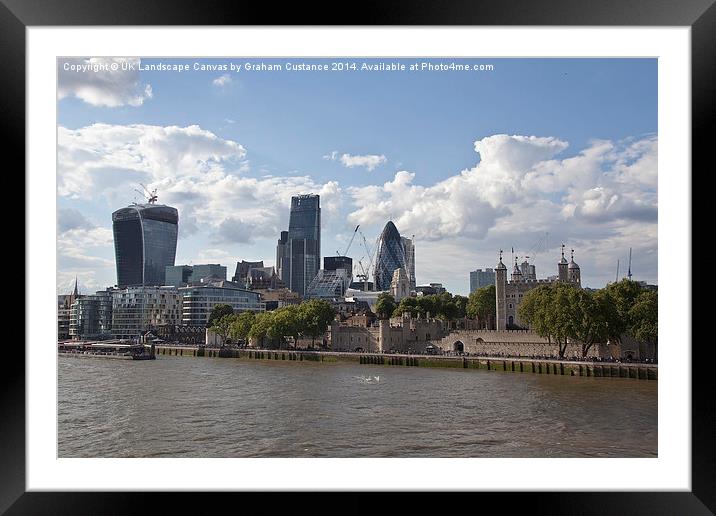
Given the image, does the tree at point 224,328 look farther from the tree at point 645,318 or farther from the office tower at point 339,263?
the office tower at point 339,263

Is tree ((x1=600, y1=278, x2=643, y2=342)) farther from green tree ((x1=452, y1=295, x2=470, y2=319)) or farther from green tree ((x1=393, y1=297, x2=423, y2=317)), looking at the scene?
green tree ((x1=452, y1=295, x2=470, y2=319))

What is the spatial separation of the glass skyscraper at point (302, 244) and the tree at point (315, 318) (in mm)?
12857

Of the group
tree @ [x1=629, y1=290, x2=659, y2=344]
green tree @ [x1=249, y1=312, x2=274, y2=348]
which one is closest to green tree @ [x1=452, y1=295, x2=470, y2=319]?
green tree @ [x1=249, y1=312, x2=274, y2=348]

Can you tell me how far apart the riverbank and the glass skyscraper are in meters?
13.9

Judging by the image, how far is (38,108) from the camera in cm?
527

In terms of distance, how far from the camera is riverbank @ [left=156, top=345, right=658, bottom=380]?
52.2 ft

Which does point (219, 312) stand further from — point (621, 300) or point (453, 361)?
point (621, 300)

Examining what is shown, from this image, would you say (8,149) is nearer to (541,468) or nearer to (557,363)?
(541,468)

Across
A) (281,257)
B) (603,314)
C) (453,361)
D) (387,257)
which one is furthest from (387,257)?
(603,314)

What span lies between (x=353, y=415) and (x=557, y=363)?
10.0 metres

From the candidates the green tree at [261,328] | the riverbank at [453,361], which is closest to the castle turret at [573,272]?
the riverbank at [453,361]

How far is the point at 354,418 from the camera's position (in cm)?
955
